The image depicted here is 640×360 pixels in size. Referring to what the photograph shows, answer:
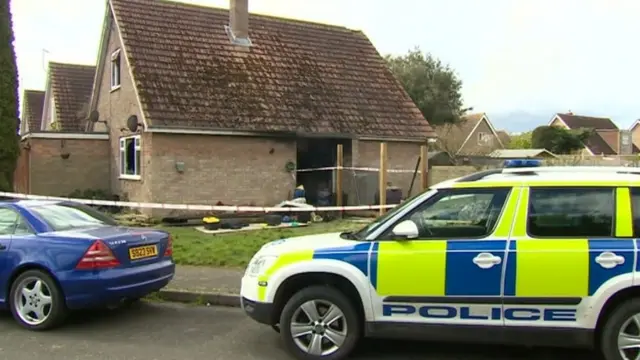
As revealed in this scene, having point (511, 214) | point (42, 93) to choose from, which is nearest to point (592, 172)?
point (511, 214)

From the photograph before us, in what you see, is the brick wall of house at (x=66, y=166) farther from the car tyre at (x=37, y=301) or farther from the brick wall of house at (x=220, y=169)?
the car tyre at (x=37, y=301)

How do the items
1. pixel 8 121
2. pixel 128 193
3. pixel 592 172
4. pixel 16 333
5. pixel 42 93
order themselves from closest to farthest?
pixel 592 172, pixel 16 333, pixel 8 121, pixel 128 193, pixel 42 93

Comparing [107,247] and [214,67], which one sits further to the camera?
[214,67]

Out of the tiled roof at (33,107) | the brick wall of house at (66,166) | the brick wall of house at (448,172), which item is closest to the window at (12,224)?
the brick wall of house at (66,166)

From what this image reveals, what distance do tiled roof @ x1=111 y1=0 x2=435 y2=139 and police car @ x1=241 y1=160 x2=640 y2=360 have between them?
1163 cm

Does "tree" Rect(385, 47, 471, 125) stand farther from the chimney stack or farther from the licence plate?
the licence plate

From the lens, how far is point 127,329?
637 centimetres

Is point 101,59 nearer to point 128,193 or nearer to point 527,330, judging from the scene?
point 128,193

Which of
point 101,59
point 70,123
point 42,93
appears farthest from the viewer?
point 42,93

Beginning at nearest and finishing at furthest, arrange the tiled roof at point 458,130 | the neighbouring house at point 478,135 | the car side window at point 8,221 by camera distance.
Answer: the car side window at point 8,221
the tiled roof at point 458,130
the neighbouring house at point 478,135

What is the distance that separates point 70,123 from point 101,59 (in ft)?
16.3

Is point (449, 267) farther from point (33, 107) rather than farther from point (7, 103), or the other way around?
point (33, 107)

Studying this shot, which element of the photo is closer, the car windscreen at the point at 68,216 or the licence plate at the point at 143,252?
the licence plate at the point at 143,252

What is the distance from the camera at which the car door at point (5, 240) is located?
6.40 meters
